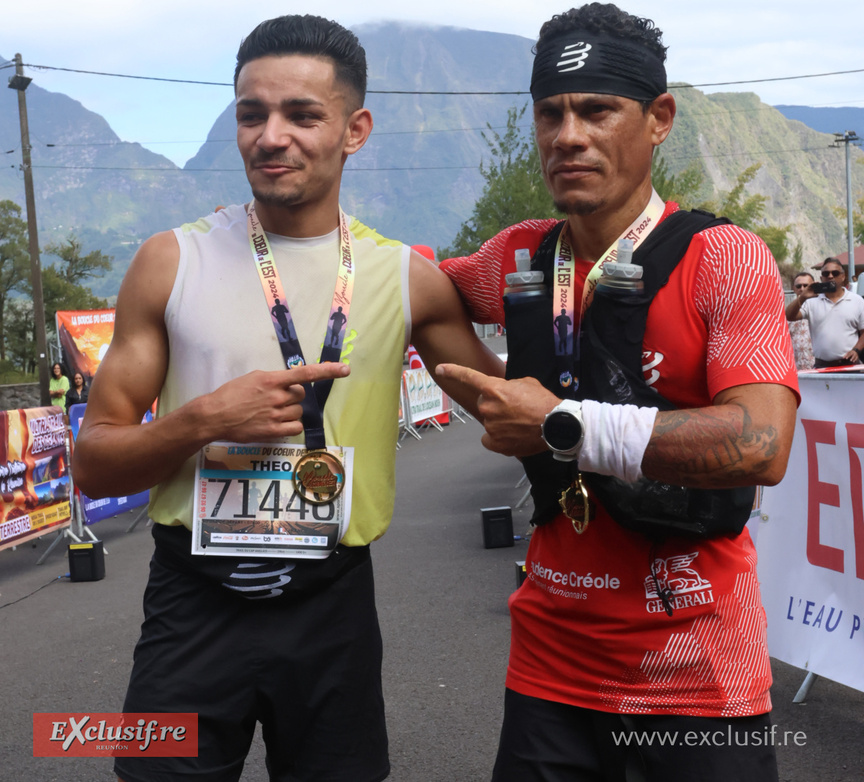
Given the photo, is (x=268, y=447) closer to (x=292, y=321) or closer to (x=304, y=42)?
(x=292, y=321)

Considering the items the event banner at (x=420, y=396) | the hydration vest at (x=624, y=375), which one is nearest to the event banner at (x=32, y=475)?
the hydration vest at (x=624, y=375)

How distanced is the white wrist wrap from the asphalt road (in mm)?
2626

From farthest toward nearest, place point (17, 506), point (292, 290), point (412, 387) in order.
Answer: point (412, 387), point (17, 506), point (292, 290)

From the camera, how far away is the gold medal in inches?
77.6

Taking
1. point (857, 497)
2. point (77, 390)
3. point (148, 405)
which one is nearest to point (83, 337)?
point (77, 390)

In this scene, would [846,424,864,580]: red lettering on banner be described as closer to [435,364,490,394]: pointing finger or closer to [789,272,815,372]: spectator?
[435,364,490,394]: pointing finger

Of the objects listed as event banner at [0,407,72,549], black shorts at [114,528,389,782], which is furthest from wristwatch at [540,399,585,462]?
event banner at [0,407,72,549]

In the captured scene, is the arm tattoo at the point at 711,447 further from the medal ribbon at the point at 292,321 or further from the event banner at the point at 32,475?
the event banner at the point at 32,475

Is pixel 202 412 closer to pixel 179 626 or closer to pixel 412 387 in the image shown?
pixel 179 626

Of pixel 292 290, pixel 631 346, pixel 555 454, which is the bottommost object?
pixel 555 454

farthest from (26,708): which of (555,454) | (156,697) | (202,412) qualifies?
(555,454)

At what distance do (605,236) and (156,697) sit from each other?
1.49 metres

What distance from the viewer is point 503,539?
8297mm

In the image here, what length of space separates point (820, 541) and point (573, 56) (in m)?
3.05
